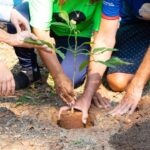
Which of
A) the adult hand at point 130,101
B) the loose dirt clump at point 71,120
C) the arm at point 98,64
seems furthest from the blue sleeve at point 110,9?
the loose dirt clump at point 71,120

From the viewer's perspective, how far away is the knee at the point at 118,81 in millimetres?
2881

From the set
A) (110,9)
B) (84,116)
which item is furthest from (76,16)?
(84,116)

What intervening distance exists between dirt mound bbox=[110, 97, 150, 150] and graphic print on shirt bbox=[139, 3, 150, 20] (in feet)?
1.88

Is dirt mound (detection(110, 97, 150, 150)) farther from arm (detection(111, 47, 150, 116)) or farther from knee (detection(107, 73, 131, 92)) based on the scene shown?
knee (detection(107, 73, 131, 92))

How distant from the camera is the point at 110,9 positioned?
2639 millimetres

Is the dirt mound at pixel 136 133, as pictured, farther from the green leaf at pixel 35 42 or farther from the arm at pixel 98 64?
the green leaf at pixel 35 42

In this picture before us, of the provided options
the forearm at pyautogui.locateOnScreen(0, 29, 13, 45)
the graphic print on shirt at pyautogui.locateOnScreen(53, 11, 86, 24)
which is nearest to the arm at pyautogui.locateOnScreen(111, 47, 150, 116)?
the graphic print on shirt at pyautogui.locateOnScreen(53, 11, 86, 24)

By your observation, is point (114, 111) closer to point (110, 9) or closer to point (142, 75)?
point (142, 75)

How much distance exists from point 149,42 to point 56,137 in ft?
3.61

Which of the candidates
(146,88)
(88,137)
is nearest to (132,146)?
(88,137)

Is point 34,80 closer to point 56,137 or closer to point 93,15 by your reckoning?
point 93,15

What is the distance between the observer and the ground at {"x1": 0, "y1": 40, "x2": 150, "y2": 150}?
223 cm

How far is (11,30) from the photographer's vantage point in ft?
9.43

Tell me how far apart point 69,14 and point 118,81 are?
1.71ft
